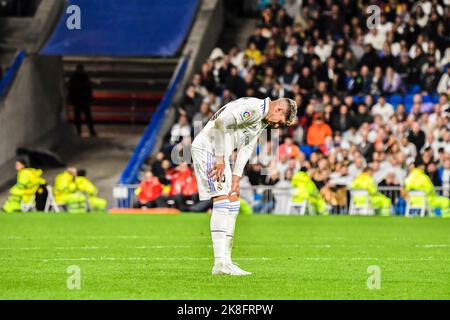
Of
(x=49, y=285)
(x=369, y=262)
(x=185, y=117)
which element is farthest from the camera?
(x=185, y=117)

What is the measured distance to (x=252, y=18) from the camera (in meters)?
Answer: 42.6

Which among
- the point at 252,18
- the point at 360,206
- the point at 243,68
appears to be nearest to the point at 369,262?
the point at 360,206

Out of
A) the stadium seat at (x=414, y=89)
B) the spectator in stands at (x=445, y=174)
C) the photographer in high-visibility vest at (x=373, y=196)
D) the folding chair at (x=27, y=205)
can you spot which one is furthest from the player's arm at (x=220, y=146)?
the stadium seat at (x=414, y=89)

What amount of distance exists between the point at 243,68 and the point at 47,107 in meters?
6.34

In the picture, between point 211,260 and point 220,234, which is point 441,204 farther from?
point 220,234

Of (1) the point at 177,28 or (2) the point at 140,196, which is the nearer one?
(2) the point at 140,196

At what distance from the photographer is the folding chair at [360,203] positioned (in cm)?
3098

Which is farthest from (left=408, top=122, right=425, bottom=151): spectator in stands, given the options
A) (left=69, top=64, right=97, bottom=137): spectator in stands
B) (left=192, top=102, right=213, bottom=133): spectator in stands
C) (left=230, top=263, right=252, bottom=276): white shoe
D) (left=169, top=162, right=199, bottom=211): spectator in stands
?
(left=230, top=263, right=252, bottom=276): white shoe

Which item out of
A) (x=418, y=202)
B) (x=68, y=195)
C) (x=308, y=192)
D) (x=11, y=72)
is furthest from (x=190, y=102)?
(x=418, y=202)

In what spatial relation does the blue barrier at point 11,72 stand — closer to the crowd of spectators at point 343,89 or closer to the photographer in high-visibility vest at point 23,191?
the photographer in high-visibility vest at point 23,191

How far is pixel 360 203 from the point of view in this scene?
3108 centimetres

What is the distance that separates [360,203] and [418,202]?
4.72 feet

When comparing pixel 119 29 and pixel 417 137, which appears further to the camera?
pixel 119 29
